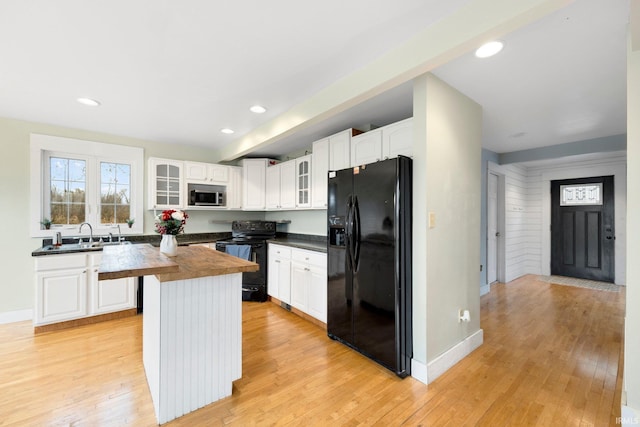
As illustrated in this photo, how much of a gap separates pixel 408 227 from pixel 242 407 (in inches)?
68.5

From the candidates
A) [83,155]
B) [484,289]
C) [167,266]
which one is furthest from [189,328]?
[484,289]

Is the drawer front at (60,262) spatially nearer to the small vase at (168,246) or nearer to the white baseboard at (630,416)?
the small vase at (168,246)

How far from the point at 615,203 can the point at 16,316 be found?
906cm

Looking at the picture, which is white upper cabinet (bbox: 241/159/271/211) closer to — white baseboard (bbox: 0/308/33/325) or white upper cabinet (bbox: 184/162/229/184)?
white upper cabinet (bbox: 184/162/229/184)

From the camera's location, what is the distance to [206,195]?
4.35m

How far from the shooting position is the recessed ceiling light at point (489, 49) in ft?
5.76

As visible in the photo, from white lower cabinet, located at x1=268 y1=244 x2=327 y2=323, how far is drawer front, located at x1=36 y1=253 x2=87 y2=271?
2217 millimetres

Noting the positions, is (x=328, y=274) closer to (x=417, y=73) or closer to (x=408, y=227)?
(x=408, y=227)

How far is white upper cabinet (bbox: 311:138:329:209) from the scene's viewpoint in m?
3.42

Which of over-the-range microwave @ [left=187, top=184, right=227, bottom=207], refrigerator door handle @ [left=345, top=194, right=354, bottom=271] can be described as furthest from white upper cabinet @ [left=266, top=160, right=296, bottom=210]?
refrigerator door handle @ [left=345, top=194, right=354, bottom=271]

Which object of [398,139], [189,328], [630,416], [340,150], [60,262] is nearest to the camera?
[630,416]

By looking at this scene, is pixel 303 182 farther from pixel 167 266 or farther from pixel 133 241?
pixel 133 241

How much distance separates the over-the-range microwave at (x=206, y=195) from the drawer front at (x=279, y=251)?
1268 millimetres

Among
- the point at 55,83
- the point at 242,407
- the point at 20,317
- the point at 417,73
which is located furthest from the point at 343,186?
the point at 20,317
